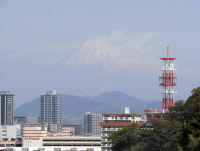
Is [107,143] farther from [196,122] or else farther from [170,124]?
[196,122]

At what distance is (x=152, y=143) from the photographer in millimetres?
123750

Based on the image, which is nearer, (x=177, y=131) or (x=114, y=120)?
(x=177, y=131)

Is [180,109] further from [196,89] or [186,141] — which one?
[186,141]

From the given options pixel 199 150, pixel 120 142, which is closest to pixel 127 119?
pixel 120 142

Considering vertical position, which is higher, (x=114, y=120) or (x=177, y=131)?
(x=114, y=120)

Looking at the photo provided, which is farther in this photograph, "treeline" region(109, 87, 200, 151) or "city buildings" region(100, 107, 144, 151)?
"city buildings" region(100, 107, 144, 151)

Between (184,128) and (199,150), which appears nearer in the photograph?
(199,150)

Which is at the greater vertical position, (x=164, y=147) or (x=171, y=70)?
(x=171, y=70)

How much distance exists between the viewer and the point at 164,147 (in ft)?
378

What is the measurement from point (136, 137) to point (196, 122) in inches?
1759

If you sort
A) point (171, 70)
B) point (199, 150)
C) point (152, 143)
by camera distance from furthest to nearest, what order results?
point (171, 70) < point (152, 143) < point (199, 150)

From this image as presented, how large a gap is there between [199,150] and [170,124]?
3040cm

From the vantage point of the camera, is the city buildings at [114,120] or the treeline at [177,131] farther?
the city buildings at [114,120]

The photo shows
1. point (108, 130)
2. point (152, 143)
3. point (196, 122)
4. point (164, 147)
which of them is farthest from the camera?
point (108, 130)
